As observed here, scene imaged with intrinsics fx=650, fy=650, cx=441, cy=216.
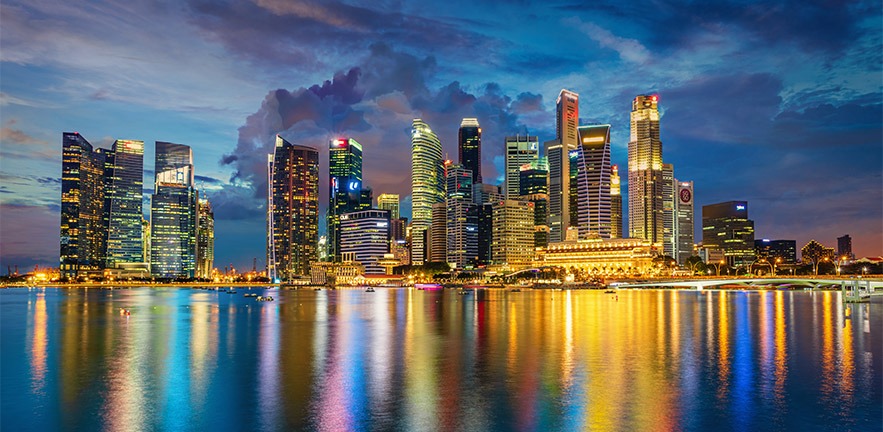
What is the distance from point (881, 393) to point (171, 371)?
44433 millimetres

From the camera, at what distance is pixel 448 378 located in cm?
4144

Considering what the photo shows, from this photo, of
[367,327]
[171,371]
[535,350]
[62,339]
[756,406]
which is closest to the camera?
[756,406]

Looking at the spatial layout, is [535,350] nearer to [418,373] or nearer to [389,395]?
[418,373]

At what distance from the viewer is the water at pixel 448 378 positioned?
31016 millimetres

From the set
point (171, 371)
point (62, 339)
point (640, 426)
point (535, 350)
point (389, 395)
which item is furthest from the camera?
point (62, 339)

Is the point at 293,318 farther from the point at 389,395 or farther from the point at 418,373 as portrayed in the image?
the point at 389,395

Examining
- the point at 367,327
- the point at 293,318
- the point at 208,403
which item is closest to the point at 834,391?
the point at 208,403

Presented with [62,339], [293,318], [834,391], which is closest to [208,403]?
[834,391]

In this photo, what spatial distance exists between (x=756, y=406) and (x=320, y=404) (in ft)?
74.3

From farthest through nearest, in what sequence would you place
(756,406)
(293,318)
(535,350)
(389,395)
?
1. (293,318)
2. (535,350)
3. (389,395)
4. (756,406)

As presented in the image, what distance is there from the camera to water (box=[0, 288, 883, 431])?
3102cm

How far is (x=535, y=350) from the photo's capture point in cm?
5494

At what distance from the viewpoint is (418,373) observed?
43.4 m

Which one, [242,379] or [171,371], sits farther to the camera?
[171,371]
